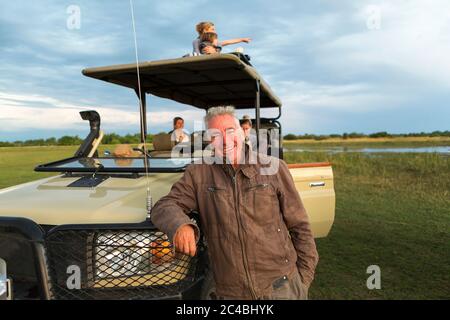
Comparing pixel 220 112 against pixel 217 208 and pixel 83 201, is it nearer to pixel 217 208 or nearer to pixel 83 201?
pixel 217 208

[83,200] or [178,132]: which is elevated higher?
[178,132]

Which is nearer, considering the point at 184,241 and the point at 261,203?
the point at 184,241

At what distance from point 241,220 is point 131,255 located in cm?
67

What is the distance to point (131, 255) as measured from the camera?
2.36 m

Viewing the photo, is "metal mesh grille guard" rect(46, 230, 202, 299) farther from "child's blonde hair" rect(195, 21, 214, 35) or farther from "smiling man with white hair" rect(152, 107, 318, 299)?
"child's blonde hair" rect(195, 21, 214, 35)

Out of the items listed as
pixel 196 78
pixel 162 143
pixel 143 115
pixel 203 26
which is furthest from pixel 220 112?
pixel 203 26

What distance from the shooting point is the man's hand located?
2137 mm

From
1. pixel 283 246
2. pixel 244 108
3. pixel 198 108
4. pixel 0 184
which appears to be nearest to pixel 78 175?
pixel 283 246

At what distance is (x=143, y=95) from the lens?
5.12 metres

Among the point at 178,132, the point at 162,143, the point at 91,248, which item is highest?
the point at 178,132

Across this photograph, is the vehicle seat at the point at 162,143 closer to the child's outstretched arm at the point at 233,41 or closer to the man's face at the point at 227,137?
the child's outstretched arm at the point at 233,41

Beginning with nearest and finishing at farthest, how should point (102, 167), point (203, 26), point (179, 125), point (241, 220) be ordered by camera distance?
point (241, 220) → point (102, 167) → point (203, 26) → point (179, 125)

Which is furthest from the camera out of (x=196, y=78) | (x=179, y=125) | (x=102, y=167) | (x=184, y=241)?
(x=179, y=125)

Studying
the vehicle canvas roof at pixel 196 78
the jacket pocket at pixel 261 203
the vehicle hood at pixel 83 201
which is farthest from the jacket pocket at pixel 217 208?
the vehicle canvas roof at pixel 196 78
